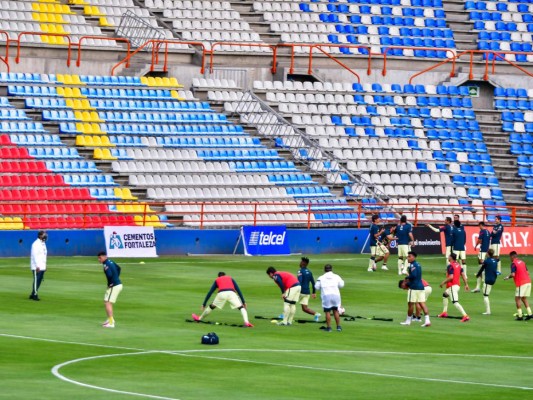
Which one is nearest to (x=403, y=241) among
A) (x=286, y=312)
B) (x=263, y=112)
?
(x=263, y=112)

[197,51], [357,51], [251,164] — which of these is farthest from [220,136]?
[357,51]

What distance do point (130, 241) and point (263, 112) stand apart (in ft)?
43.4

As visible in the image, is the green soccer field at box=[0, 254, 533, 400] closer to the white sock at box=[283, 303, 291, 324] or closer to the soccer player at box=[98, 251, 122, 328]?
the soccer player at box=[98, 251, 122, 328]

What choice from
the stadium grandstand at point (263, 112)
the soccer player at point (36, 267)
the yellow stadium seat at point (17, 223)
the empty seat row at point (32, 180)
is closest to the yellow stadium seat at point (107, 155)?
the stadium grandstand at point (263, 112)

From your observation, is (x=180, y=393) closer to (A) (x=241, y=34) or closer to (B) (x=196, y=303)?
(B) (x=196, y=303)

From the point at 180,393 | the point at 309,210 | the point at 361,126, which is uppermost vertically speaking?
the point at 361,126

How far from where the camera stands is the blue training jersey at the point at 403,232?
160 ft

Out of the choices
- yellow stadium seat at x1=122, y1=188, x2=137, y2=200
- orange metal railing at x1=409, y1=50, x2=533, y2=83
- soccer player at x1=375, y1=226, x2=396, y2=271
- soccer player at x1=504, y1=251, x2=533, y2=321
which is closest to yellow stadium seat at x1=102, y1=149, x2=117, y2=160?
yellow stadium seat at x1=122, y1=188, x2=137, y2=200

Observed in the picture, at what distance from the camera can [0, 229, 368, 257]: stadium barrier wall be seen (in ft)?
158

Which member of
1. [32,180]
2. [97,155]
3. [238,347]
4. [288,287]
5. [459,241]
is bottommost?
[238,347]

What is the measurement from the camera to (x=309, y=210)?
54312 mm

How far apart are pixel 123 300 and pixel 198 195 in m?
17.1

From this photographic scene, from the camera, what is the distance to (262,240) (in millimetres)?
53250

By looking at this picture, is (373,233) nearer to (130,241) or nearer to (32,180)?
(130,241)
